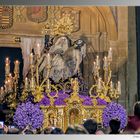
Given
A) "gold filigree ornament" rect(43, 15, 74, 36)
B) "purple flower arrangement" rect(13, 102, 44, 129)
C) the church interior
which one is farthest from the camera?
"gold filigree ornament" rect(43, 15, 74, 36)

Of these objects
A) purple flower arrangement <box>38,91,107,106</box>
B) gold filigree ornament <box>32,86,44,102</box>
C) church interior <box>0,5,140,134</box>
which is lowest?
purple flower arrangement <box>38,91,107,106</box>

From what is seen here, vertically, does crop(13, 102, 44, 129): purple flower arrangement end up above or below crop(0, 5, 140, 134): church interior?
below

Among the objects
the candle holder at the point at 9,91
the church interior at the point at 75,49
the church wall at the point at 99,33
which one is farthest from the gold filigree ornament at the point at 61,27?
the candle holder at the point at 9,91

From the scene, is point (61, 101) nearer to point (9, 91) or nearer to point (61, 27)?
point (9, 91)

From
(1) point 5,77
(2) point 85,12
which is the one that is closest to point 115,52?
(2) point 85,12

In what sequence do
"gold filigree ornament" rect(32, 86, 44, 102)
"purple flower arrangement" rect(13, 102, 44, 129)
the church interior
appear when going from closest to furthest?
"purple flower arrangement" rect(13, 102, 44, 129) → "gold filigree ornament" rect(32, 86, 44, 102) → the church interior

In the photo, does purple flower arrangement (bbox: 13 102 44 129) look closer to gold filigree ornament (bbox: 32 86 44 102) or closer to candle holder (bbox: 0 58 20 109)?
gold filigree ornament (bbox: 32 86 44 102)

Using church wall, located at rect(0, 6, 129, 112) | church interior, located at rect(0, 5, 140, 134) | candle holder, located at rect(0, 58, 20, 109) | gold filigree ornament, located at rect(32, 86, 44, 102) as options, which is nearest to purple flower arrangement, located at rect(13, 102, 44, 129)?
gold filigree ornament, located at rect(32, 86, 44, 102)

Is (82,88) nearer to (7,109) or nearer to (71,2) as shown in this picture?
(7,109)

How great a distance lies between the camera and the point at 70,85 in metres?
5.37

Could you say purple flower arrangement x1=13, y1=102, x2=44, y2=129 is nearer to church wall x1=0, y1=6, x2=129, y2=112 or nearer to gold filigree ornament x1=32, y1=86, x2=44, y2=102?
gold filigree ornament x1=32, y1=86, x2=44, y2=102

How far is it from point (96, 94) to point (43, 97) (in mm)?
647

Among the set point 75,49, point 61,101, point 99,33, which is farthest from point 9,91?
point 99,33

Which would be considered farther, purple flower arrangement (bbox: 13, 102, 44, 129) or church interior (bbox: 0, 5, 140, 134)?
church interior (bbox: 0, 5, 140, 134)
